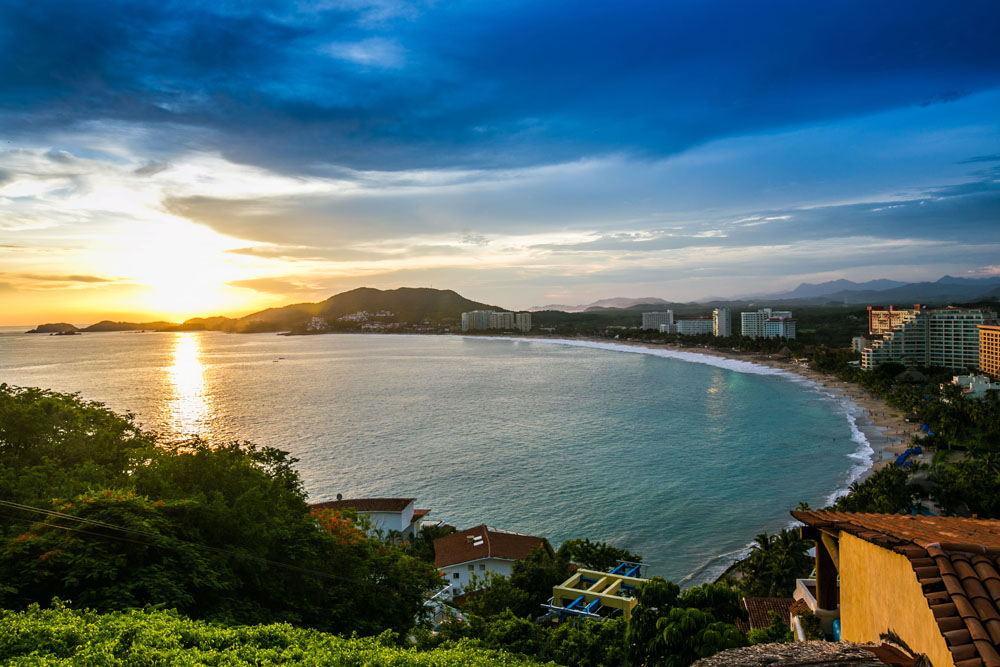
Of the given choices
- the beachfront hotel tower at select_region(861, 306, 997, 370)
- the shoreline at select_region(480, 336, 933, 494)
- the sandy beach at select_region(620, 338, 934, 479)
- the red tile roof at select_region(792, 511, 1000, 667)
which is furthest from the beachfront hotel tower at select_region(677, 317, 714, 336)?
the red tile roof at select_region(792, 511, 1000, 667)

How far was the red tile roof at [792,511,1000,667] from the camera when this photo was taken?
2.22m

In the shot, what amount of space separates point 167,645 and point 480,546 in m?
13.2

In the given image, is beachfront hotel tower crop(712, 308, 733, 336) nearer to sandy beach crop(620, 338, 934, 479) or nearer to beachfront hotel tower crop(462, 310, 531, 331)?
sandy beach crop(620, 338, 934, 479)

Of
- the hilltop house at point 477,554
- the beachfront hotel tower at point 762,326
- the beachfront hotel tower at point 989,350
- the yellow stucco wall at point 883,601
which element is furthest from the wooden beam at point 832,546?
the beachfront hotel tower at point 762,326

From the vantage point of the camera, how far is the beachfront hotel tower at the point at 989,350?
178 feet

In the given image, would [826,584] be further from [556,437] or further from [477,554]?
[556,437]

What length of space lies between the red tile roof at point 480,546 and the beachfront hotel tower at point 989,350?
55186mm

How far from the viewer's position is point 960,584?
2521mm

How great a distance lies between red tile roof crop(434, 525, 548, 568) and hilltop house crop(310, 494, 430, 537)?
4.77 feet

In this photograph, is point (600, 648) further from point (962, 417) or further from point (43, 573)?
point (962, 417)

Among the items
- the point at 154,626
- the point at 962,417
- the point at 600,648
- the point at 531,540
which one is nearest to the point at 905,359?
the point at 962,417

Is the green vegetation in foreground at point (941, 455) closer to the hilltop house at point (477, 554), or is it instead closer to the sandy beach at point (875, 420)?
the sandy beach at point (875, 420)

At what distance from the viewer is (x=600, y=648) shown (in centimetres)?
779

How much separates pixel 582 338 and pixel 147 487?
5274 inches
